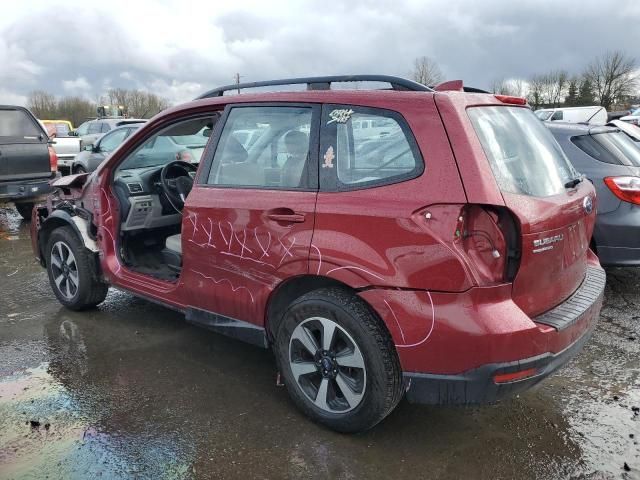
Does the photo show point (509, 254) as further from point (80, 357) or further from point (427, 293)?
point (80, 357)

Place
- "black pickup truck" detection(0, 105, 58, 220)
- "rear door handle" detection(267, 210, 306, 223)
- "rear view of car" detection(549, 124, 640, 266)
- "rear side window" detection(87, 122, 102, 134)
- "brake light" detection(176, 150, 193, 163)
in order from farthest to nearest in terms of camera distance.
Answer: "rear side window" detection(87, 122, 102, 134) → "black pickup truck" detection(0, 105, 58, 220) → "brake light" detection(176, 150, 193, 163) → "rear view of car" detection(549, 124, 640, 266) → "rear door handle" detection(267, 210, 306, 223)

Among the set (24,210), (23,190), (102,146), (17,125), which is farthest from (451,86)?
(102,146)

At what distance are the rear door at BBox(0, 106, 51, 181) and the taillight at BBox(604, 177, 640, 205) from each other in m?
8.23

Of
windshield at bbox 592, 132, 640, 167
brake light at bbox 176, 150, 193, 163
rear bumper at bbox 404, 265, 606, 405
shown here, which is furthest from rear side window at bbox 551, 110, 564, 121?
rear bumper at bbox 404, 265, 606, 405

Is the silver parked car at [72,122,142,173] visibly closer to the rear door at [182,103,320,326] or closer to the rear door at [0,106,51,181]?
the rear door at [0,106,51,181]

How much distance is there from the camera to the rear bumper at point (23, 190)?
850cm

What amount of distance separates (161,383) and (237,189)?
4.43ft

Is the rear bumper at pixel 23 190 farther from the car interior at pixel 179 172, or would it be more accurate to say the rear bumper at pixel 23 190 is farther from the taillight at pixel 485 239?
the taillight at pixel 485 239

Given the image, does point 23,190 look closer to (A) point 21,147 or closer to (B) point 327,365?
(A) point 21,147

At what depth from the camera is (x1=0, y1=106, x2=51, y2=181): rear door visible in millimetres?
8695

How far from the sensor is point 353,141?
285 cm

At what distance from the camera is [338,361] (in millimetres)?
2846

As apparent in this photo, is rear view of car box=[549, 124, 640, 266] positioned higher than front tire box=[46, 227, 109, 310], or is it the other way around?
rear view of car box=[549, 124, 640, 266]

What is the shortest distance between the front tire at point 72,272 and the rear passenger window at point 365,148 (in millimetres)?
2577
